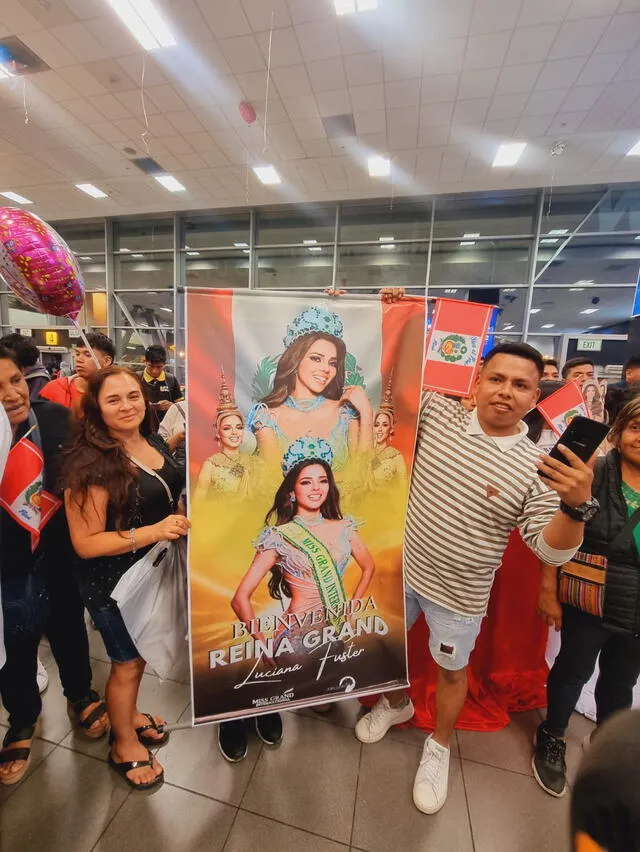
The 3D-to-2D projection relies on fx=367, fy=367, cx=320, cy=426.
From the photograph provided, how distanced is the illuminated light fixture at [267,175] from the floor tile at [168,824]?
6699mm

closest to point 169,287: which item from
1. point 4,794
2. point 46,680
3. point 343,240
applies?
point 343,240

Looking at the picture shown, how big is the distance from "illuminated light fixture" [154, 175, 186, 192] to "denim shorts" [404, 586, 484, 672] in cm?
704

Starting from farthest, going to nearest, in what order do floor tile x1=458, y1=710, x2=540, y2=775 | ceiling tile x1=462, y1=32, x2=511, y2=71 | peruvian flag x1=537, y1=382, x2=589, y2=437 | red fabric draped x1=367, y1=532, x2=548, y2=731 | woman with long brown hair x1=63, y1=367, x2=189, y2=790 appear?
ceiling tile x1=462, y1=32, x2=511, y2=71, peruvian flag x1=537, y1=382, x2=589, y2=437, red fabric draped x1=367, y1=532, x2=548, y2=731, floor tile x1=458, y1=710, x2=540, y2=775, woman with long brown hair x1=63, y1=367, x2=189, y2=790

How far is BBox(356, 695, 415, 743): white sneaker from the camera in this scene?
1.63 metres

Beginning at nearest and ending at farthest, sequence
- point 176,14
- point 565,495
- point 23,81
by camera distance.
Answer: point 565,495 → point 176,14 → point 23,81

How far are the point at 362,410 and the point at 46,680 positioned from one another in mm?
2120

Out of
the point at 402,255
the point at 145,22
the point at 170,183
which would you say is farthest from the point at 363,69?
the point at 170,183

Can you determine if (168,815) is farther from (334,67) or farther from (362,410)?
(334,67)

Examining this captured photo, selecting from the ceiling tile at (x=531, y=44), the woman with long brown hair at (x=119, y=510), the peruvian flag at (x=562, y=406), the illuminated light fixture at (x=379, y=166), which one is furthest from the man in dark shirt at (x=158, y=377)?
the ceiling tile at (x=531, y=44)

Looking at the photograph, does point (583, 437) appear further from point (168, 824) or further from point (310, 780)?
point (168, 824)

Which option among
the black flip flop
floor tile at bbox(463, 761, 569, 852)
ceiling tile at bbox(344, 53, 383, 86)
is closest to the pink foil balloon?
the black flip flop

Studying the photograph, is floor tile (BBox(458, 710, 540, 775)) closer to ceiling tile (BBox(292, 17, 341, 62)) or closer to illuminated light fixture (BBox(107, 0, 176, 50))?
ceiling tile (BBox(292, 17, 341, 62))

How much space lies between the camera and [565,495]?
1008mm

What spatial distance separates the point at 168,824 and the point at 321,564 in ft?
3.47
